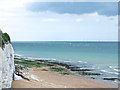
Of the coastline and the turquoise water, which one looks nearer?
the coastline

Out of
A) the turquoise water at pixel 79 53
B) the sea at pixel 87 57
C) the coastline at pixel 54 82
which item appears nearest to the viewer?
the coastline at pixel 54 82

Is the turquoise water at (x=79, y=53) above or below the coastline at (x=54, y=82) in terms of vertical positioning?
below

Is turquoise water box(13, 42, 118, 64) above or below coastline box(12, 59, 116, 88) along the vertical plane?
below

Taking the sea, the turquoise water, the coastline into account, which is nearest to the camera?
the coastline

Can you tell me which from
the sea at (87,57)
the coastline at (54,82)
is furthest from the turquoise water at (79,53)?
the coastline at (54,82)

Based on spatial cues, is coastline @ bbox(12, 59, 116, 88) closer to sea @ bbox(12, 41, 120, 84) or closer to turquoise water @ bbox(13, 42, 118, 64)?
sea @ bbox(12, 41, 120, 84)

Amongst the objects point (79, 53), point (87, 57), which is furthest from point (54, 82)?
point (79, 53)

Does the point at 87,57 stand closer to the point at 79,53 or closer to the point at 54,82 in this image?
the point at 79,53

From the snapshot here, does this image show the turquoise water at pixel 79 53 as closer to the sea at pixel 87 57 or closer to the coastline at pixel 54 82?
the sea at pixel 87 57

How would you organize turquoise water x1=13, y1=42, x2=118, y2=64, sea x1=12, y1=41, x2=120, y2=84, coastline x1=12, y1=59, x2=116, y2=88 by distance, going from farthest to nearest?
turquoise water x1=13, y1=42, x2=118, y2=64
sea x1=12, y1=41, x2=120, y2=84
coastline x1=12, y1=59, x2=116, y2=88

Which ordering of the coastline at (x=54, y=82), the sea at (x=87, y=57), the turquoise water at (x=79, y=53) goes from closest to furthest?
1. the coastline at (x=54, y=82)
2. the sea at (x=87, y=57)
3. the turquoise water at (x=79, y=53)

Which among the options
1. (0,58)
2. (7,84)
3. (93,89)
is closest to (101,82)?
(93,89)

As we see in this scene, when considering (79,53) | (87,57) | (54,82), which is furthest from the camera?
(79,53)

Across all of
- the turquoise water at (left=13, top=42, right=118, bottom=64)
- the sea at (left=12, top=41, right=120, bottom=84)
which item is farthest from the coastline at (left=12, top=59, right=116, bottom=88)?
the turquoise water at (left=13, top=42, right=118, bottom=64)
